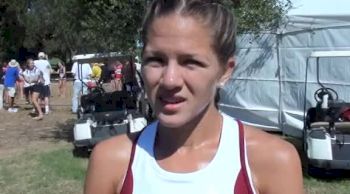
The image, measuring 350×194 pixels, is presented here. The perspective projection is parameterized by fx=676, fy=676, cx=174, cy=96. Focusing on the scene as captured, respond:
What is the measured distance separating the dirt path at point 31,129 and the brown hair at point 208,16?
34.5 feet

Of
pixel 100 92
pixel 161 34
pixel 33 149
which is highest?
pixel 161 34

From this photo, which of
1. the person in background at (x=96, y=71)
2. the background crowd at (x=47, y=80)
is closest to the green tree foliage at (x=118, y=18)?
the background crowd at (x=47, y=80)

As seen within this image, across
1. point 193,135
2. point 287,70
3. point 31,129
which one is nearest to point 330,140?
point 287,70

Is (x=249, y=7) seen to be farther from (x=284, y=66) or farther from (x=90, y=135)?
(x=90, y=135)

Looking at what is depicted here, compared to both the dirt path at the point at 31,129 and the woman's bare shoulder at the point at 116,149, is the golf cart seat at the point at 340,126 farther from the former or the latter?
the woman's bare shoulder at the point at 116,149

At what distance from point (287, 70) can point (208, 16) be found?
438 inches

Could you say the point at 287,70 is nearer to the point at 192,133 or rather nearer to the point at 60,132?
the point at 60,132

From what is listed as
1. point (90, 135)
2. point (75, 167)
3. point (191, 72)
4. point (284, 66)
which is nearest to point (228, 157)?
point (191, 72)

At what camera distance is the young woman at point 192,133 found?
1.62 metres

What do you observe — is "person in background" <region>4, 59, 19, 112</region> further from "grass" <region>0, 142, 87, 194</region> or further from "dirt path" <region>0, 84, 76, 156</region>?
"grass" <region>0, 142, 87, 194</region>

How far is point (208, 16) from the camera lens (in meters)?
1.65

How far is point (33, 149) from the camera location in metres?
12.1

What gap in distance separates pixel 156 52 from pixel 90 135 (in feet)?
29.7

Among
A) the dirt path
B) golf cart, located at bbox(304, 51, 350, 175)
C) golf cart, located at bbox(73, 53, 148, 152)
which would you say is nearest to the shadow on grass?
the dirt path
